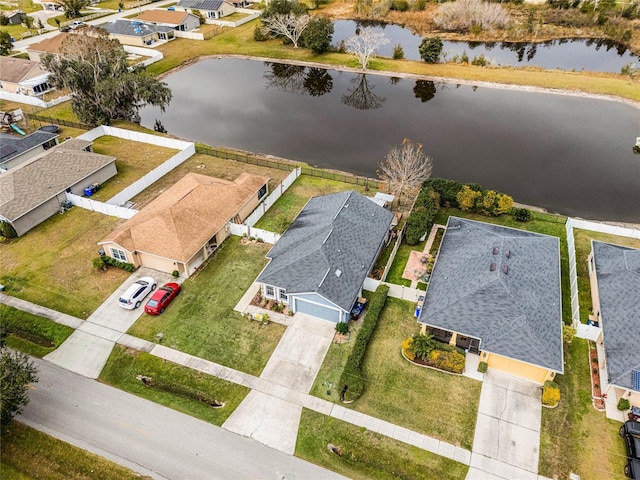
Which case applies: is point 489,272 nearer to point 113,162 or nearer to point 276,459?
point 276,459

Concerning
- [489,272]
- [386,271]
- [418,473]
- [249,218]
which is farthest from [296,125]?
[418,473]

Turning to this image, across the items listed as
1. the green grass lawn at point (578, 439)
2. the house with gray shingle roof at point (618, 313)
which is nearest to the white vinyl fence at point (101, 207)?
the green grass lawn at point (578, 439)

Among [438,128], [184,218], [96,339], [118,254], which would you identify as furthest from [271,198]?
[438,128]

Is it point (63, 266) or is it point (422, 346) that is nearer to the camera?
point (422, 346)

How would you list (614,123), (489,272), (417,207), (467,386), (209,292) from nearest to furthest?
(467,386) → (489,272) → (209,292) → (417,207) → (614,123)

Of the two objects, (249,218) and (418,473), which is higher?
(249,218)

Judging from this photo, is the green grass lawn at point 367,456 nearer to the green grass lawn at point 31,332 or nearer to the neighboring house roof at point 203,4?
the green grass lawn at point 31,332

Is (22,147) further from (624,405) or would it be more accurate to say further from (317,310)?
(624,405)

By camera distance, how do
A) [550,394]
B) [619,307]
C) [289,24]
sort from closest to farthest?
[550,394] → [619,307] → [289,24]
